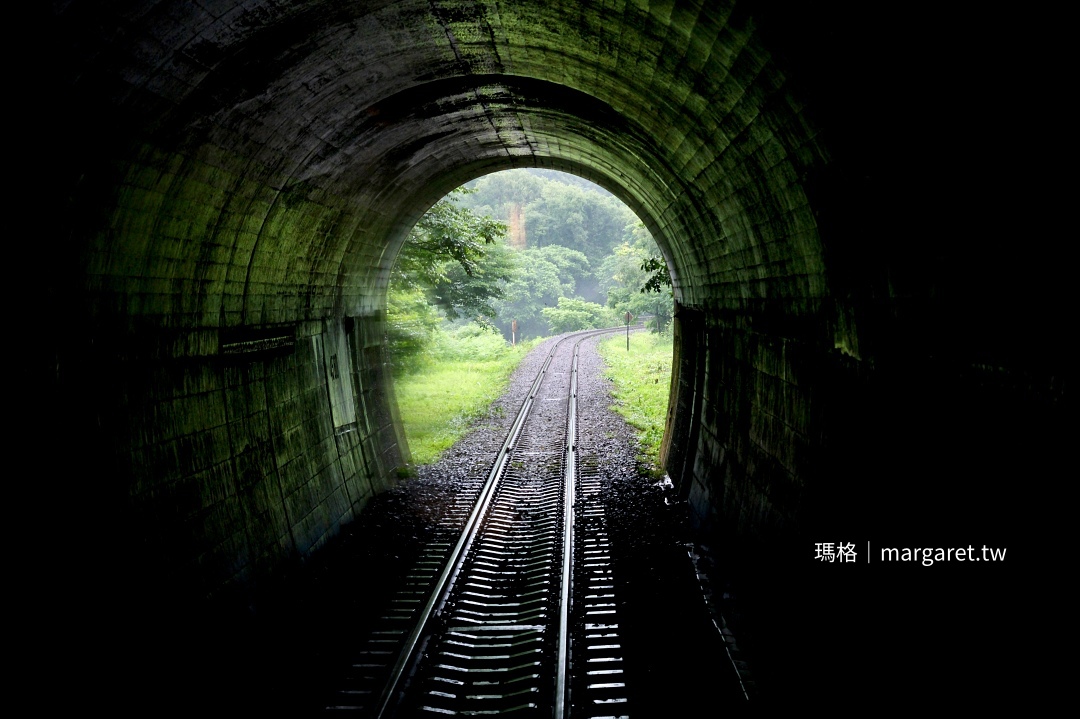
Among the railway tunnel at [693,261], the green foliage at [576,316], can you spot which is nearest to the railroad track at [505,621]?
the railway tunnel at [693,261]

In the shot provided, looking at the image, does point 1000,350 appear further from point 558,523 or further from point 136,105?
point 558,523

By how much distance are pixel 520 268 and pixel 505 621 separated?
47899 mm

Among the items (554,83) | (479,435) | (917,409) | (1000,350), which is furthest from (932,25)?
(479,435)

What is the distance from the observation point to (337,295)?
10.2m

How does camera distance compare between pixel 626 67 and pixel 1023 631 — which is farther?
pixel 626 67

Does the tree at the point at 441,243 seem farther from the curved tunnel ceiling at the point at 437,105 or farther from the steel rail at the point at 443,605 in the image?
the curved tunnel ceiling at the point at 437,105

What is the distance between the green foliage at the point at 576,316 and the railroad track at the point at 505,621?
41.2 meters

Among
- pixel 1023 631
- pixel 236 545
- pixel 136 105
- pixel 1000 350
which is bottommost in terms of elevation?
pixel 236 545

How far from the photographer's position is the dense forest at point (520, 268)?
15352mm

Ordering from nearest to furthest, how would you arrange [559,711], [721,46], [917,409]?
1. [917,409]
2. [721,46]
3. [559,711]

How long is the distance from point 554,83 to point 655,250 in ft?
80.8

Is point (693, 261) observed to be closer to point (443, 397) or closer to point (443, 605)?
point (443, 605)

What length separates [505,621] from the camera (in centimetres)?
635

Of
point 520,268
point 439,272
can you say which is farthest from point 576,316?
point 439,272
